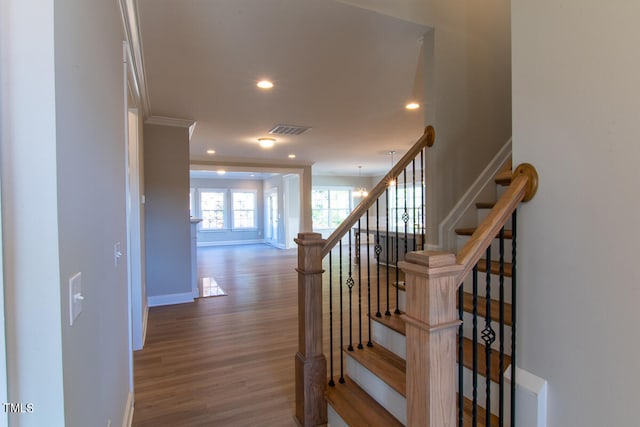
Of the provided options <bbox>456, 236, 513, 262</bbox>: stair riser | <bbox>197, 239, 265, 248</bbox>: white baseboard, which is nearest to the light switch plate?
<bbox>456, 236, 513, 262</bbox>: stair riser

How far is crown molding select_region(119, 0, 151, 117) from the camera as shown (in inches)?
77.6

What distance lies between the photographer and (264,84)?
10.7ft

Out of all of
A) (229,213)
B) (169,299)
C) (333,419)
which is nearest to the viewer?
(333,419)

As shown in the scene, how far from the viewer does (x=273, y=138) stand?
5750 millimetres

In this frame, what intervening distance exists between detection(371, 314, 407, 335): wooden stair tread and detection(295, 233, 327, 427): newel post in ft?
1.57

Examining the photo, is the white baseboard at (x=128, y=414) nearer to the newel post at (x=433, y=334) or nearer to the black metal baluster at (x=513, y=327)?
the newel post at (x=433, y=334)

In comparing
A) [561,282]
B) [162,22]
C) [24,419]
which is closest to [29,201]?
[24,419]

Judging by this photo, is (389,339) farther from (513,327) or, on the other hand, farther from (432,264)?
(432,264)

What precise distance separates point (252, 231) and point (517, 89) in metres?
12.5

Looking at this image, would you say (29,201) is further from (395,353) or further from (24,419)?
(395,353)

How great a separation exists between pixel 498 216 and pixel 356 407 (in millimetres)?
1338

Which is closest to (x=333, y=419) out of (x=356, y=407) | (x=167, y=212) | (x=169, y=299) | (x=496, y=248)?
(x=356, y=407)

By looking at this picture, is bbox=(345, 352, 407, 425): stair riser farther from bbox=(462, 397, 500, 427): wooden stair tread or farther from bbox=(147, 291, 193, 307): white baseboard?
bbox=(147, 291, 193, 307): white baseboard

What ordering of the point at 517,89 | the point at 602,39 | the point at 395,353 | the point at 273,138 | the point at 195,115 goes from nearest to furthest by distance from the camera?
the point at 602,39
the point at 517,89
the point at 395,353
the point at 195,115
the point at 273,138
